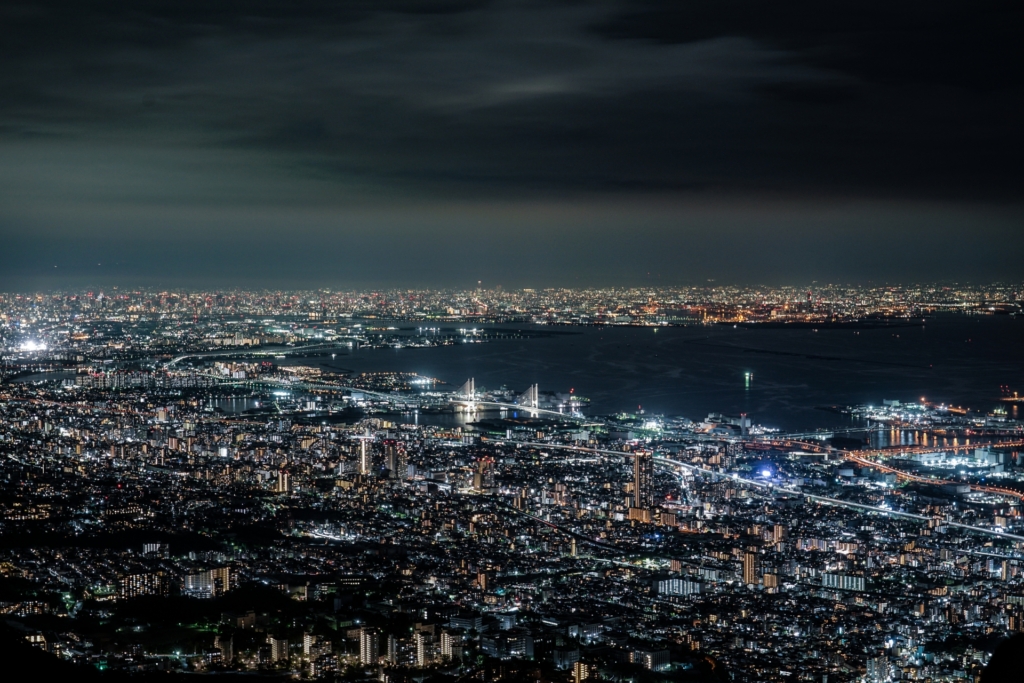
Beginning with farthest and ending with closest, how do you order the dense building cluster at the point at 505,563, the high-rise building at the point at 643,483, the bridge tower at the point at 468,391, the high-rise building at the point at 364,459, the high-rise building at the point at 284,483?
the bridge tower at the point at 468,391 < the high-rise building at the point at 364,459 < the high-rise building at the point at 284,483 < the high-rise building at the point at 643,483 < the dense building cluster at the point at 505,563

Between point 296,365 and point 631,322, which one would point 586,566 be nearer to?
point 296,365

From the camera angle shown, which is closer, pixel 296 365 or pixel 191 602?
pixel 191 602

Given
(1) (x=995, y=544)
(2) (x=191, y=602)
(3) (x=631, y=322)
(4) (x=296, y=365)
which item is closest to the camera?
(2) (x=191, y=602)

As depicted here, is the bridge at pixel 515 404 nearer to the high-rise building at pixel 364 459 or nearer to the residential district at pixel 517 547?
the residential district at pixel 517 547

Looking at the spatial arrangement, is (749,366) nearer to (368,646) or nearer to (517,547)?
(517,547)

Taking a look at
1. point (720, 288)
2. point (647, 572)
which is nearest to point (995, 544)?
point (647, 572)

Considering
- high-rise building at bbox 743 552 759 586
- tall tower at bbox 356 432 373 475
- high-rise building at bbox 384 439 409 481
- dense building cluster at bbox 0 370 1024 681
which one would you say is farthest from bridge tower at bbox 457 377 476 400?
high-rise building at bbox 743 552 759 586

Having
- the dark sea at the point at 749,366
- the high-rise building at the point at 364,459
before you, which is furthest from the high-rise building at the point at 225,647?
the dark sea at the point at 749,366
